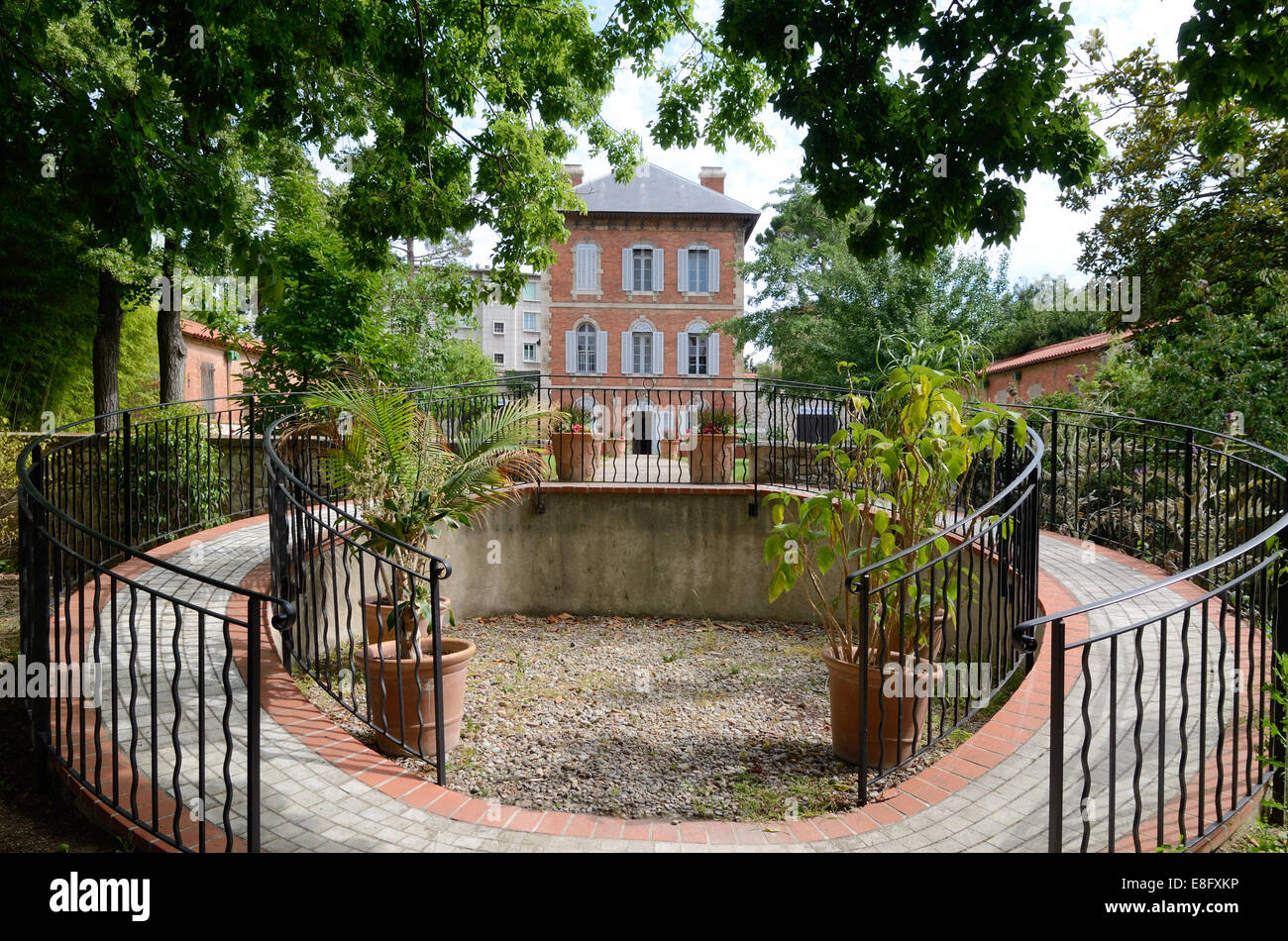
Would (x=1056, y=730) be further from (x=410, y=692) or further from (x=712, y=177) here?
(x=712, y=177)

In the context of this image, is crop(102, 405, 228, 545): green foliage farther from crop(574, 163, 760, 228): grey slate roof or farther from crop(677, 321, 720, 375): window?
crop(574, 163, 760, 228): grey slate roof

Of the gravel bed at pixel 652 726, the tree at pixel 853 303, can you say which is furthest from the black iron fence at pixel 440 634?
the tree at pixel 853 303

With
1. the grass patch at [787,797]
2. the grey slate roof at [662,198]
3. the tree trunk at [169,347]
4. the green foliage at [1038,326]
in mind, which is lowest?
the grass patch at [787,797]

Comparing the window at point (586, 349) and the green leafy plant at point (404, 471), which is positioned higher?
the window at point (586, 349)

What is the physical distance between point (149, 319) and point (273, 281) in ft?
54.6

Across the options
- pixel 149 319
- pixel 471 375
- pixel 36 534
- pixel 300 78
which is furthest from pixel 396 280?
pixel 36 534

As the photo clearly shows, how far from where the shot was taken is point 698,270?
28109 millimetres

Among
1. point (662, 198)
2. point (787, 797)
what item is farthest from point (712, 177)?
point (787, 797)

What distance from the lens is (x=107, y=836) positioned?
315 centimetres

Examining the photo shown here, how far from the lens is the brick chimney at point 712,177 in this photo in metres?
29.8

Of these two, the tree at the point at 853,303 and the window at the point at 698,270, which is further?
the window at the point at 698,270

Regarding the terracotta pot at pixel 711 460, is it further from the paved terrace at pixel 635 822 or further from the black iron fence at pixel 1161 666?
the paved terrace at pixel 635 822

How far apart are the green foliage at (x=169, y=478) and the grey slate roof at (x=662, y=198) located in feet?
69.9

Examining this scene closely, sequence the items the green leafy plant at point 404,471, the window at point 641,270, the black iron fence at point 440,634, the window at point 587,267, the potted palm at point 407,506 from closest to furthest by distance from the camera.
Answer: the black iron fence at point 440,634
the potted palm at point 407,506
the green leafy plant at point 404,471
the window at point 587,267
the window at point 641,270
